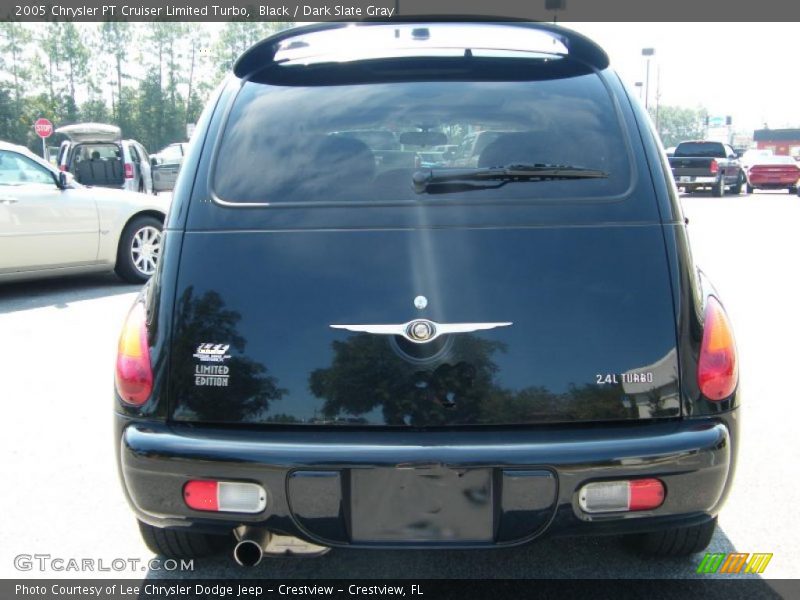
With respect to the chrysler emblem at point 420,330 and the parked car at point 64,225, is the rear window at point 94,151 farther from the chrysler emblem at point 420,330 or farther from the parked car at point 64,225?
the chrysler emblem at point 420,330

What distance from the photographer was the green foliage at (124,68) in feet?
219

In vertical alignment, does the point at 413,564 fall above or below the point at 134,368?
below

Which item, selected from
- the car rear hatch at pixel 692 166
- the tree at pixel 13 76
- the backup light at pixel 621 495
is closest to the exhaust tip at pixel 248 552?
the backup light at pixel 621 495

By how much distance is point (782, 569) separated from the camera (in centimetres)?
289

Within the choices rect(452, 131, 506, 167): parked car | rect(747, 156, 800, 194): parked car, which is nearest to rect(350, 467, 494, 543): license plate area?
rect(452, 131, 506, 167): parked car

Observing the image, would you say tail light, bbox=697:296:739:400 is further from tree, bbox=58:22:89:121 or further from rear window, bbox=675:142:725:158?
tree, bbox=58:22:89:121

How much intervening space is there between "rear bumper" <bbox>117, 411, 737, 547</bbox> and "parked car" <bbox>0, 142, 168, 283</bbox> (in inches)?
244

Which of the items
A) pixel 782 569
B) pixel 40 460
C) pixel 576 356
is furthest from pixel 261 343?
pixel 40 460

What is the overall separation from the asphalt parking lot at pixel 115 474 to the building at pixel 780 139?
80519mm

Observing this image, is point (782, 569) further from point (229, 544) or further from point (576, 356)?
point (229, 544)

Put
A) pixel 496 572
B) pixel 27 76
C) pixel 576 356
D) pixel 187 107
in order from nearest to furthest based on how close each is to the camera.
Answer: pixel 576 356, pixel 496 572, pixel 27 76, pixel 187 107

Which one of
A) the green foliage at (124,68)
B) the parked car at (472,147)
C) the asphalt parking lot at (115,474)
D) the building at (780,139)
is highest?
the green foliage at (124,68)

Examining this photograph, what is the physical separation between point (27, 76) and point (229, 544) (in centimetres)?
7197

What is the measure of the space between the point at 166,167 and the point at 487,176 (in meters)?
27.7
